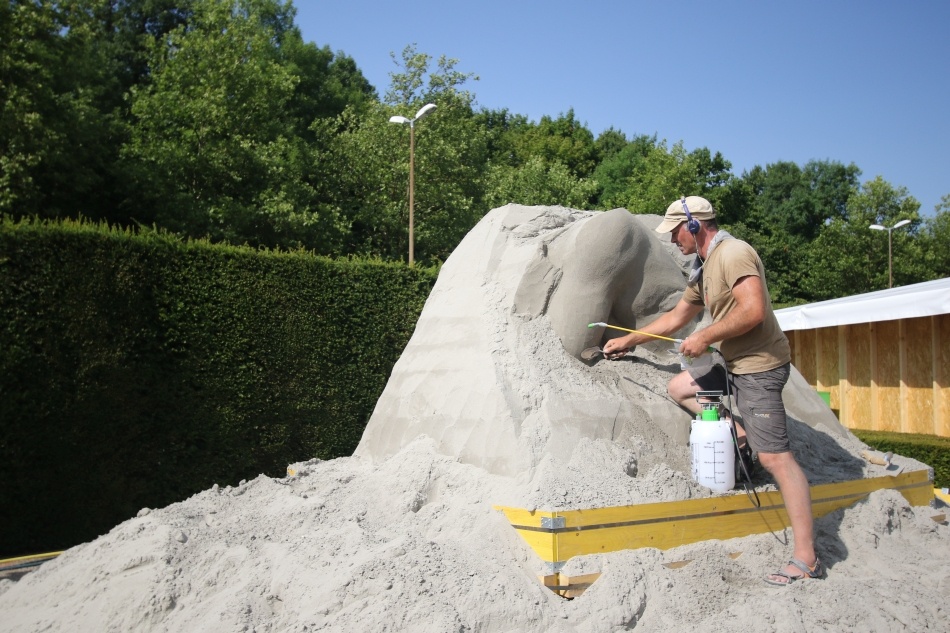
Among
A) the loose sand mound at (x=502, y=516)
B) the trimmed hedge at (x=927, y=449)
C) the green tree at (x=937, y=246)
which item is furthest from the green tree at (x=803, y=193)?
the loose sand mound at (x=502, y=516)

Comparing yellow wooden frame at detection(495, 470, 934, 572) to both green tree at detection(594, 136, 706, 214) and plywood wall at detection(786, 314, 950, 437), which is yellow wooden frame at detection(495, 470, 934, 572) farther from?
green tree at detection(594, 136, 706, 214)

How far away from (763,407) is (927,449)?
672cm

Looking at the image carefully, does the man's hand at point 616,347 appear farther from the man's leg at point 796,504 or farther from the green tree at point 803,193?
the green tree at point 803,193

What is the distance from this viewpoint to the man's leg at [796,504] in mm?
3664

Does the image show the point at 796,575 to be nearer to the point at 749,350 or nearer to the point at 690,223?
the point at 749,350

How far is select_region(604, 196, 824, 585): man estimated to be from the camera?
3.70 meters

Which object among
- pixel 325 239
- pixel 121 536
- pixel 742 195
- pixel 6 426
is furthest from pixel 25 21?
pixel 742 195

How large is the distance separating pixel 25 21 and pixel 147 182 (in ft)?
12.1

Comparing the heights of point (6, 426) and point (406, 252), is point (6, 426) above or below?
below

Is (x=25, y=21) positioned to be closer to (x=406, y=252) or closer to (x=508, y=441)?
(x=406, y=252)

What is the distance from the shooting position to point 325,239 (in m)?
17.7

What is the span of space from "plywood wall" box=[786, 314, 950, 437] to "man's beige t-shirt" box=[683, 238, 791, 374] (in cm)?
902

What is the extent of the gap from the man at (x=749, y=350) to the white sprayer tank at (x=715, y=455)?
131 millimetres

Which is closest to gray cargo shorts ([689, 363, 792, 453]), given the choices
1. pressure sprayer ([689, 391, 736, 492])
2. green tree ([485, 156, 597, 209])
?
pressure sprayer ([689, 391, 736, 492])
